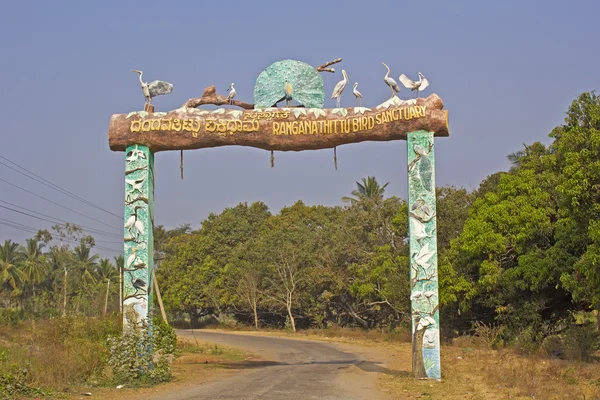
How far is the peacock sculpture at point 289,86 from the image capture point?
42.2 ft

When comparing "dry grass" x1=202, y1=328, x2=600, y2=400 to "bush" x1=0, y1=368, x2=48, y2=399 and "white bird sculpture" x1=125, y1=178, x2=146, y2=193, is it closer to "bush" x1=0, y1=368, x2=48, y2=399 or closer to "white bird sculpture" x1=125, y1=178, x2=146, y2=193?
"bush" x1=0, y1=368, x2=48, y2=399

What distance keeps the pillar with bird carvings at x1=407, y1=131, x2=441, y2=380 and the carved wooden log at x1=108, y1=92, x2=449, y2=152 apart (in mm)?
534

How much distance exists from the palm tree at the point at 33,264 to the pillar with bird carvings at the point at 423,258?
39058mm

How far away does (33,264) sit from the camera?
151 ft

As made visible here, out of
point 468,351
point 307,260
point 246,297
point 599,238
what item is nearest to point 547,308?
point 468,351

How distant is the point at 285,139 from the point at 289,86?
3.88 ft

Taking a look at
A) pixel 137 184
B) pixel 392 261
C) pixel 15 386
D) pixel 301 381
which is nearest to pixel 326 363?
pixel 301 381

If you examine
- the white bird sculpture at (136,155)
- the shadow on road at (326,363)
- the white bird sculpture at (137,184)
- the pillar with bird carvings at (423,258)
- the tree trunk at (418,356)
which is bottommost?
the shadow on road at (326,363)

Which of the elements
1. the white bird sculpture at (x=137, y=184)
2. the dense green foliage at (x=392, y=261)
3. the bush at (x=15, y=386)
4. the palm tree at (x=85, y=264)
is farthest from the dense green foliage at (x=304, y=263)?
the bush at (x=15, y=386)

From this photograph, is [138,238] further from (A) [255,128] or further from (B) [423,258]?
(B) [423,258]

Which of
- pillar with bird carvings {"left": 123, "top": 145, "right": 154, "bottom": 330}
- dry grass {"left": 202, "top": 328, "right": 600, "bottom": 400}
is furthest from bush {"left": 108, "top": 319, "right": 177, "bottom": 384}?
dry grass {"left": 202, "top": 328, "right": 600, "bottom": 400}

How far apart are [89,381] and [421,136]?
287 inches

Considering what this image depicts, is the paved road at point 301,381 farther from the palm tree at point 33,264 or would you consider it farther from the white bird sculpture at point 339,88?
the palm tree at point 33,264

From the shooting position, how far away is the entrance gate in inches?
462
